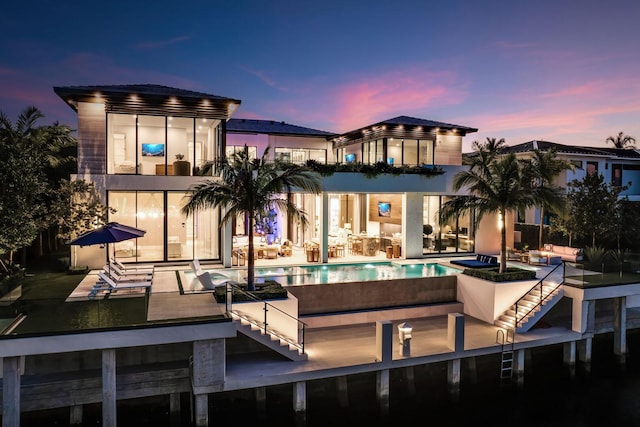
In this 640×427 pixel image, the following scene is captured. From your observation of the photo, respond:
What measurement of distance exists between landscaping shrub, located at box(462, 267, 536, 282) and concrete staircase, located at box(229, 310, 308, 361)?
7.66m

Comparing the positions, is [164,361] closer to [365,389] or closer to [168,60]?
Answer: [365,389]

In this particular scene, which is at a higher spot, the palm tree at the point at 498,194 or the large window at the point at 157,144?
the large window at the point at 157,144

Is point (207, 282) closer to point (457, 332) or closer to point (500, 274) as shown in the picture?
point (457, 332)

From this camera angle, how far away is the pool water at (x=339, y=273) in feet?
51.3

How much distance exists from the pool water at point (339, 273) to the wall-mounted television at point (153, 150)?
6.47 meters

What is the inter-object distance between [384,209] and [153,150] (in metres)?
12.6

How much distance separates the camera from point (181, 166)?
19641 millimetres

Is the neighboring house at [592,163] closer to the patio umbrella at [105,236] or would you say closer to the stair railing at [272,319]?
the stair railing at [272,319]

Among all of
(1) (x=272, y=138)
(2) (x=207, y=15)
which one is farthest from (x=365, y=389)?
(2) (x=207, y=15)

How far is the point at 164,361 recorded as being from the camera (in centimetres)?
1223

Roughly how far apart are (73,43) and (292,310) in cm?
2248

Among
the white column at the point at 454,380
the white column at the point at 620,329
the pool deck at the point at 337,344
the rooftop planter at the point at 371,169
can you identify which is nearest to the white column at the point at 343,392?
the pool deck at the point at 337,344

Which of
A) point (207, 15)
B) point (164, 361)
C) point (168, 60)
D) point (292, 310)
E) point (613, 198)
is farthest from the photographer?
point (168, 60)

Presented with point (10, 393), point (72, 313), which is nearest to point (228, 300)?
point (72, 313)
